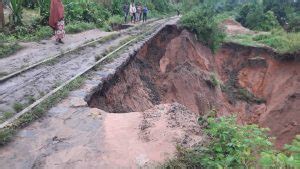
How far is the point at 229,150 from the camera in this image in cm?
542

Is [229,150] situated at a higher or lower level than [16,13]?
lower

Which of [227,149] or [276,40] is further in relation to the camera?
[276,40]

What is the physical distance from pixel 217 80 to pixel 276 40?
565 centimetres

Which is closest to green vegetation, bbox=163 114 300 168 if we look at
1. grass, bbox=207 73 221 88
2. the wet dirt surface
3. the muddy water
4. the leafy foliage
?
the leafy foliage

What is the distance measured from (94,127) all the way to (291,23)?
29.4m

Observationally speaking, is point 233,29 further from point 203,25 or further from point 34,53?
point 34,53

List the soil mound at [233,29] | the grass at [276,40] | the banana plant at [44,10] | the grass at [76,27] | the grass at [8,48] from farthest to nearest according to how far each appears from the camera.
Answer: the soil mound at [233,29]
the grass at [276,40]
the grass at [76,27]
the banana plant at [44,10]
the grass at [8,48]

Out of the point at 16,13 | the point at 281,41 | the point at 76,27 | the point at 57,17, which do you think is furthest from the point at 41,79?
the point at 281,41

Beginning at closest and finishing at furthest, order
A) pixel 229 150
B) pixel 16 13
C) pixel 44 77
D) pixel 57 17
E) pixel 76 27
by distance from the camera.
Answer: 1. pixel 229 150
2. pixel 44 77
3. pixel 57 17
4. pixel 16 13
5. pixel 76 27

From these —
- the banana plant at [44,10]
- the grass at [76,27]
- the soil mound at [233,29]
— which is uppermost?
the banana plant at [44,10]

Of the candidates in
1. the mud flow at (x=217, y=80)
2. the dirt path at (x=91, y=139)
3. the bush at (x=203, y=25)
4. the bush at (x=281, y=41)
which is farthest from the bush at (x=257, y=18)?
the dirt path at (x=91, y=139)

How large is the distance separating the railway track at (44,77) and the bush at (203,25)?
8856mm

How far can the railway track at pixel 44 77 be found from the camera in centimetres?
744

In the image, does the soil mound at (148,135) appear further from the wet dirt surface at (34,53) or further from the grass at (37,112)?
the wet dirt surface at (34,53)
